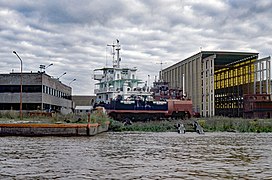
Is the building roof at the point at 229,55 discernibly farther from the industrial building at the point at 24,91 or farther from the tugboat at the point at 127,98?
the industrial building at the point at 24,91

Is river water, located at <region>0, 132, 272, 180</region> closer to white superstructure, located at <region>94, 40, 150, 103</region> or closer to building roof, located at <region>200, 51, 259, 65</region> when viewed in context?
white superstructure, located at <region>94, 40, 150, 103</region>

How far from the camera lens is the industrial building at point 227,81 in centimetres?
5481

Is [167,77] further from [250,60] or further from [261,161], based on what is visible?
[261,161]

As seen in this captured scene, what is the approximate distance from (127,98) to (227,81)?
2512 centimetres

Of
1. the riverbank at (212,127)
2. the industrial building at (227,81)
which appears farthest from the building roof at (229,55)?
the riverbank at (212,127)

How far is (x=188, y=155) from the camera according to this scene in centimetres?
1453

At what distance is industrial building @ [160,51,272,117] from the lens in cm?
5481

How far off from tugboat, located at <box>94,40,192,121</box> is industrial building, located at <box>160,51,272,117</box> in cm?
1014

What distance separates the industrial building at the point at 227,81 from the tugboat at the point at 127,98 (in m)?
10.1

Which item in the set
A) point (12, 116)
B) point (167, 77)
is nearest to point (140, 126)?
point (12, 116)

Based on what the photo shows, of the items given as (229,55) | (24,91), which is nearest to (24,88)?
(24,91)

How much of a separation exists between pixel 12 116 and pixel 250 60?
35028mm

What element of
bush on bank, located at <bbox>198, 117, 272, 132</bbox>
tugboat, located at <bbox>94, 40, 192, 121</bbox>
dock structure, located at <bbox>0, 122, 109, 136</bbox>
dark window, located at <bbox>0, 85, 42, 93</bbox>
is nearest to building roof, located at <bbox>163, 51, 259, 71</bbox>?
tugboat, located at <bbox>94, 40, 192, 121</bbox>

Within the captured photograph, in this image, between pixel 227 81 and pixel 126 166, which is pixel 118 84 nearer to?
pixel 227 81
